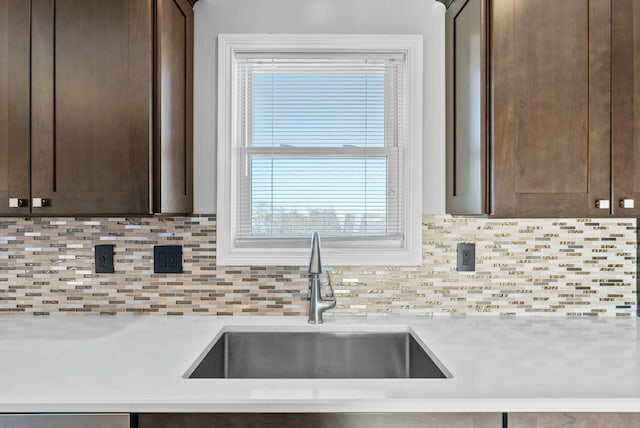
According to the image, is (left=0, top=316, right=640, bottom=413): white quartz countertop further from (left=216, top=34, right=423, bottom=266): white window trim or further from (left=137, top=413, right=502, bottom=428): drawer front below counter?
(left=216, top=34, right=423, bottom=266): white window trim

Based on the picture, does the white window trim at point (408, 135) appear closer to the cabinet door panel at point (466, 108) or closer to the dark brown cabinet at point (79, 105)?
the cabinet door panel at point (466, 108)

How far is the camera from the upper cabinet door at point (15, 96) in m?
1.49

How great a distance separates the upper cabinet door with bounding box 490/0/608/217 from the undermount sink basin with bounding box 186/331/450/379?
1.99 ft

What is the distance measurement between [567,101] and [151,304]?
5.34 feet

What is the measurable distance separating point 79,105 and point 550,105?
1.46m

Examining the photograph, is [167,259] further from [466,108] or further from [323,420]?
[466,108]

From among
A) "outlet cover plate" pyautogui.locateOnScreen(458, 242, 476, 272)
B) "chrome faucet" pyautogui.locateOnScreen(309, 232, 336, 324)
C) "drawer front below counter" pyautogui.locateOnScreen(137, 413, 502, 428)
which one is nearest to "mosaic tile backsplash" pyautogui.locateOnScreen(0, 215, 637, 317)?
"outlet cover plate" pyautogui.locateOnScreen(458, 242, 476, 272)

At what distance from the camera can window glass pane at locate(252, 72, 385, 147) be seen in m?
1.93

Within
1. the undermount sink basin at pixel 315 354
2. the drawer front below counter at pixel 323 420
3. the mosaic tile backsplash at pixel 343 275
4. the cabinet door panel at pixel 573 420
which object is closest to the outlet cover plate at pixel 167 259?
the mosaic tile backsplash at pixel 343 275

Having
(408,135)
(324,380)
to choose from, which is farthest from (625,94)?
(324,380)

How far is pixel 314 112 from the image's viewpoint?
1938 millimetres

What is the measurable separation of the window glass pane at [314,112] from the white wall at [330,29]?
0.18 metres

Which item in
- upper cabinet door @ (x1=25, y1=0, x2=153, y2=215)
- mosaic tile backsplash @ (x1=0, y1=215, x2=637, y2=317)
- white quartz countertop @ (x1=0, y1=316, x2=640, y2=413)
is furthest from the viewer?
mosaic tile backsplash @ (x1=0, y1=215, x2=637, y2=317)

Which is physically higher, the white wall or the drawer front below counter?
the white wall
